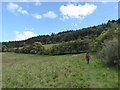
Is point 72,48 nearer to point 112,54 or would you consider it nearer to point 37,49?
point 37,49

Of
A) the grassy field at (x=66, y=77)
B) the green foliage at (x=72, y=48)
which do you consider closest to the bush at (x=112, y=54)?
the grassy field at (x=66, y=77)

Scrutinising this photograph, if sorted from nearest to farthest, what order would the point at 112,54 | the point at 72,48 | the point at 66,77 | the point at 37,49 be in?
the point at 66,77 < the point at 112,54 < the point at 72,48 < the point at 37,49

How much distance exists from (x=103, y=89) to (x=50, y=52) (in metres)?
43.1

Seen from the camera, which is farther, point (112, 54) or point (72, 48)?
point (72, 48)

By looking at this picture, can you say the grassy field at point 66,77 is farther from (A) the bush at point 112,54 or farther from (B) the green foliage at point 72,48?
(B) the green foliage at point 72,48

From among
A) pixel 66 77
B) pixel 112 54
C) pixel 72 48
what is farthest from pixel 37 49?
pixel 66 77

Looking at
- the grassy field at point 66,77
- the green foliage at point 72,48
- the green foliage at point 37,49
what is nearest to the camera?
the grassy field at point 66,77

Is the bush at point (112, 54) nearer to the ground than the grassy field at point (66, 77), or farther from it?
→ farther from it

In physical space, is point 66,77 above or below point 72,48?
below

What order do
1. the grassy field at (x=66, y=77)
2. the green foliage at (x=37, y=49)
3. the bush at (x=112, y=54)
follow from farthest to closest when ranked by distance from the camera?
the green foliage at (x=37, y=49) → the bush at (x=112, y=54) → the grassy field at (x=66, y=77)

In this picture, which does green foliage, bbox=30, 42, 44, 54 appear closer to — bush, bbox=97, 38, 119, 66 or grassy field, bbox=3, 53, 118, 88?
grassy field, bbox=3, 53, 118, 88

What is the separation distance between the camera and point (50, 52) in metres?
49.5

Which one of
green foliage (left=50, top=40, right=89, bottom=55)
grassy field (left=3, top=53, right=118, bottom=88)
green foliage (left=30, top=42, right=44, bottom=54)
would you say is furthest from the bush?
green foliage (left=30, top=42, right=44, bottom=54)

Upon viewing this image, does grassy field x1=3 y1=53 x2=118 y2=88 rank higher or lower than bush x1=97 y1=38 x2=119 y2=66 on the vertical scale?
lower
